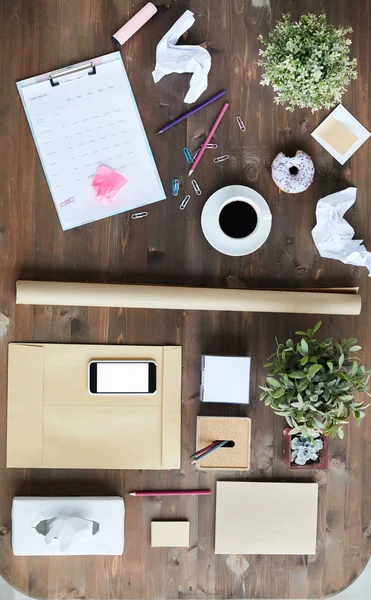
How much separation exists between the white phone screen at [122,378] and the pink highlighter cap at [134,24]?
2.28 feet

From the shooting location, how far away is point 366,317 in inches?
48.2

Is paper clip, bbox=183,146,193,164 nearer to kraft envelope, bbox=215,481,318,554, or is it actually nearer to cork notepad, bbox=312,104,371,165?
cork notepad, bbox=312,104,371,165

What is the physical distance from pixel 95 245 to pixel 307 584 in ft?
2.89

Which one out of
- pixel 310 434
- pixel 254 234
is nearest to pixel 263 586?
pixel 310 434

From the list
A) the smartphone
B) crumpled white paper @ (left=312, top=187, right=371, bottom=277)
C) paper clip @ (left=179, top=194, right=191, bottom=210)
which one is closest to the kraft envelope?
the smartphone

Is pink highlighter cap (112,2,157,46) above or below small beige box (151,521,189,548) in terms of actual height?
above

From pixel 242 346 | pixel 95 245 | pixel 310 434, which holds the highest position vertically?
pixel 95 245

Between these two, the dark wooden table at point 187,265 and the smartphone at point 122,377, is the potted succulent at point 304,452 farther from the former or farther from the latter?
the smartphone at point 122,377

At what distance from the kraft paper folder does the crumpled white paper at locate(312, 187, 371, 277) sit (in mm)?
399

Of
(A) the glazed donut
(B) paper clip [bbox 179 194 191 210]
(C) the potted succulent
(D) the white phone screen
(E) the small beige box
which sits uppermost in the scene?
(A) the glazed donut

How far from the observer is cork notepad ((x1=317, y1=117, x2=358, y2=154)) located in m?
1.21

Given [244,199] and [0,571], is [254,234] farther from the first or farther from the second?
[0,571]

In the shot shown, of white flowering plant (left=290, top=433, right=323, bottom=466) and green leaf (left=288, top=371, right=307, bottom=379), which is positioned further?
white flowering plant (left=290, top=433, right=323, bottom=466)

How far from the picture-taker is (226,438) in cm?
117
